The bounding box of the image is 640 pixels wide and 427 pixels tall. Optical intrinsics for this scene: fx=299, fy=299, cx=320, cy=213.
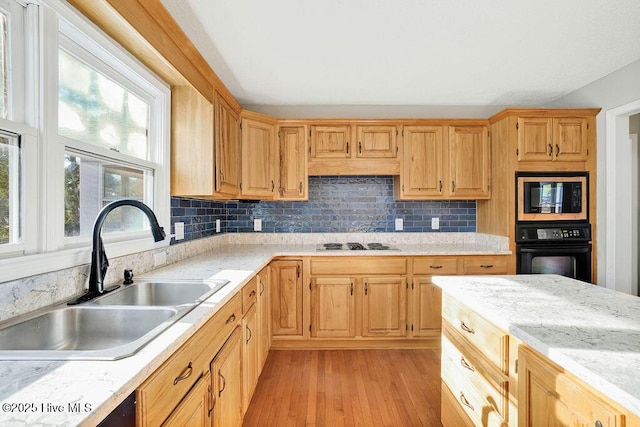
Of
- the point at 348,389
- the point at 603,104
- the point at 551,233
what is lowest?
the point at 348,389

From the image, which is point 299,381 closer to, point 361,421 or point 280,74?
point 361,421

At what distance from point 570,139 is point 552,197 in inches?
22.1

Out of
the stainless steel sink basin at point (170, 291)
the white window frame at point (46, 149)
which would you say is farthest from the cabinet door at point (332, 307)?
the white window frame at point (46, 149)

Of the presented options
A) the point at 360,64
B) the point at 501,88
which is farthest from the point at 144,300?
the point at 501,88

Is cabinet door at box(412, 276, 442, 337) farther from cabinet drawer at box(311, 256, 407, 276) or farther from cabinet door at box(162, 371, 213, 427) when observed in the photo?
cabinet door at box(162, 371, 213, 427)

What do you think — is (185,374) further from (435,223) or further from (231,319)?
(435,223)

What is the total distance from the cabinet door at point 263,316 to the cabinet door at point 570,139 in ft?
9.25

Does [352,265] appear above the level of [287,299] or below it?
above

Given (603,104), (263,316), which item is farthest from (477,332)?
(603,104)

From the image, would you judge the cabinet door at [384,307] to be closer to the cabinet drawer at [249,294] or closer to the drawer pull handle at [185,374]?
the cabinet drawer at [249,294]

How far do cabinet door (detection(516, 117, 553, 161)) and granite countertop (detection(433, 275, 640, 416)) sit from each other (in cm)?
162

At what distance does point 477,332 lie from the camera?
128cm

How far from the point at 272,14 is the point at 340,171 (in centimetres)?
156

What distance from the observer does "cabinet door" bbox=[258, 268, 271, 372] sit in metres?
2.21
